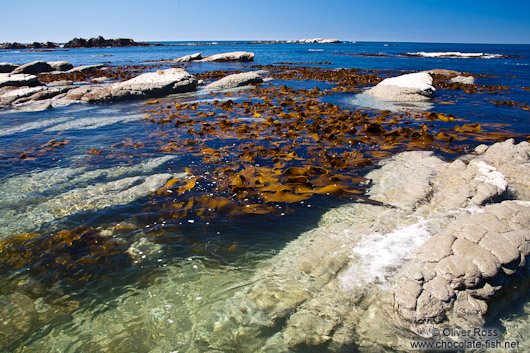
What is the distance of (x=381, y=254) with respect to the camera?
4.10 metres

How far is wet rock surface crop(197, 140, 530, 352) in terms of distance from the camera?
305 cm

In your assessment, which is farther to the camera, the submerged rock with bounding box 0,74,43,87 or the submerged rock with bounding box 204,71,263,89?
the submerged rock with bounding box 204,71,263,89

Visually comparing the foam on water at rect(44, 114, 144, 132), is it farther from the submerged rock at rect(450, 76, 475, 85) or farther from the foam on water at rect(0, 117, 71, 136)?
the submerged rock at rect(450, 76, 475, 85)

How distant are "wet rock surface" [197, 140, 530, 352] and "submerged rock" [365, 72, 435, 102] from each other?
42.2 ft

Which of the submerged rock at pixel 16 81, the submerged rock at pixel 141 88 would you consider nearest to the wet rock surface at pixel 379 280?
the submerged rock at pixel 141 88

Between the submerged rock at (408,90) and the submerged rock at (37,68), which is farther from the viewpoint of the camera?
the submerged rock at (37,68)

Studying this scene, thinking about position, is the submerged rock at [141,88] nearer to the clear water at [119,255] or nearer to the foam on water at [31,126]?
the foam on water at [31,126]

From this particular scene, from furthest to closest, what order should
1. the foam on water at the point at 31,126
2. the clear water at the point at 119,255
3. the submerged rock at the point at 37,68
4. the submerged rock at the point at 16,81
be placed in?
the submerged rock at the point at 37,68 < the submerged rock at the point at 16,81 < the foam on water at the point at 31,126 < the clear water at the point at 119,255

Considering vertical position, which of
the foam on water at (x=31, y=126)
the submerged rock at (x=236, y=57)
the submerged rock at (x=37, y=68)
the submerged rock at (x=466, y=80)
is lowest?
the foam on water at (x=31, y=126)

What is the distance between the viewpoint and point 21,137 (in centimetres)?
1057

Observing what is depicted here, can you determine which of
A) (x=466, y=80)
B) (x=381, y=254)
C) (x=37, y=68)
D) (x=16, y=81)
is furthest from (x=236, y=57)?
(x=381, y=254)

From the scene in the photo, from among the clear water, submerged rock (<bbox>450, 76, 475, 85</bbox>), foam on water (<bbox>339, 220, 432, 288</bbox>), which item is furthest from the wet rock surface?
submerged rock (<bbox>450, 76, 475, 85</bbox>)

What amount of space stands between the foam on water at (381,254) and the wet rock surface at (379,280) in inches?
0.5

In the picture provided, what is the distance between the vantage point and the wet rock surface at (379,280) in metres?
3.05
